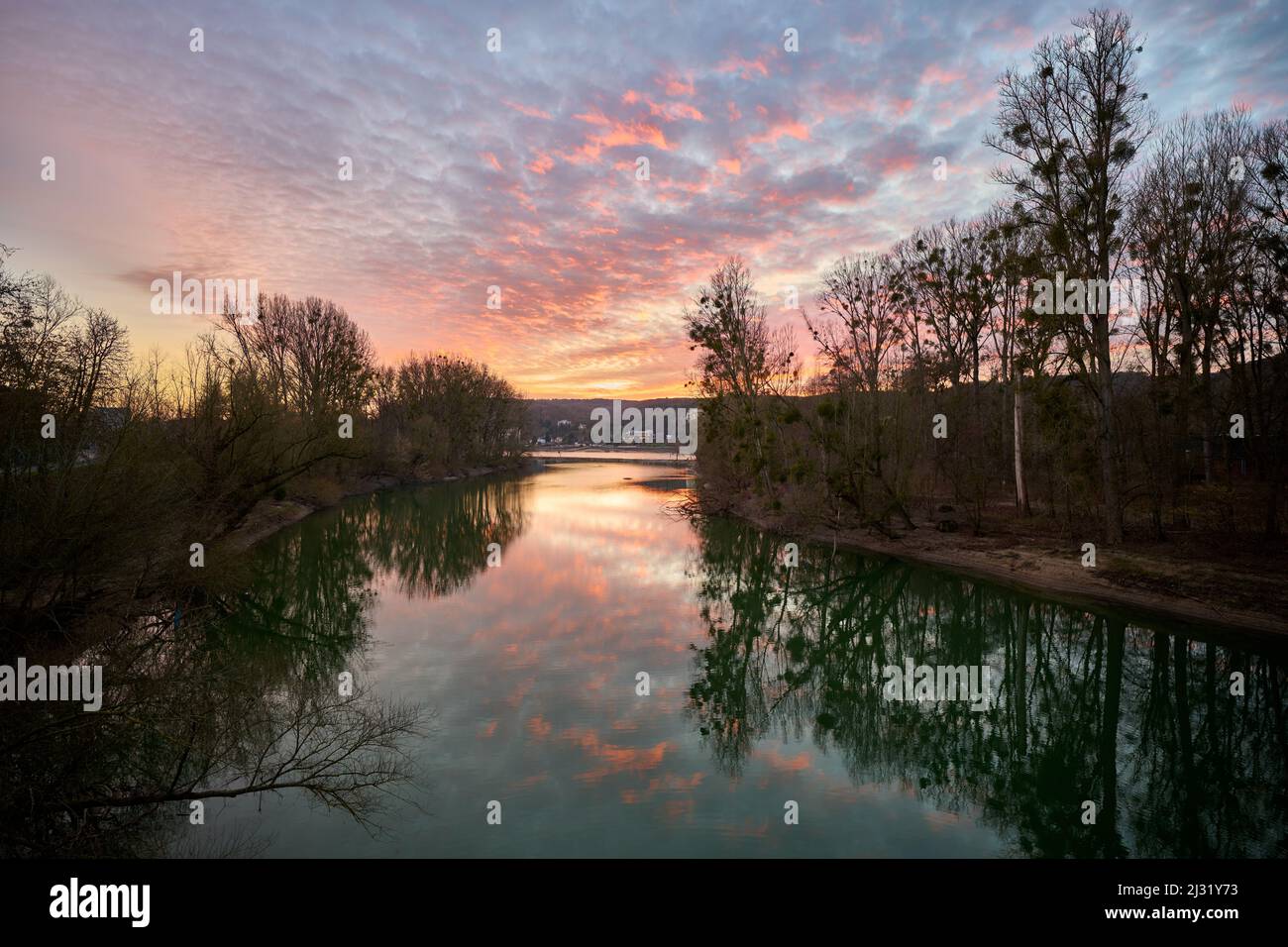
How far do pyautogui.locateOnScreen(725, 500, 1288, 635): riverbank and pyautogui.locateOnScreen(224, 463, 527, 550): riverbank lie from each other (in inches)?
951

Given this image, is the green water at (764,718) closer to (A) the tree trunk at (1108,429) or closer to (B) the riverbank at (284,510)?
(A) the tree trunk at (1108,429)

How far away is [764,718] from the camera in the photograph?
11.6 meters

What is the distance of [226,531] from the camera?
814 inches

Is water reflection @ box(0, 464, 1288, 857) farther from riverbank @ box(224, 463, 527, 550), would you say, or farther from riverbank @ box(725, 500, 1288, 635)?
riverbank @ box(224, 463, 527, 550)

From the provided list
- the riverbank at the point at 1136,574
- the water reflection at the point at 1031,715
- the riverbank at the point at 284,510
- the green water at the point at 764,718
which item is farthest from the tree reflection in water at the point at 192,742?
the riverbank at the point at 1136,574

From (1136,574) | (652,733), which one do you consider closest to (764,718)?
(652,733)

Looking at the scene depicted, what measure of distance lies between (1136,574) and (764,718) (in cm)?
1414

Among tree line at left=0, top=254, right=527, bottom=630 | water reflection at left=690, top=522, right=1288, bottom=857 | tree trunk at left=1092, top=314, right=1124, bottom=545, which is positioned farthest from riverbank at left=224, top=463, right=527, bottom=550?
tree trunk at left=1092, top=314, right=1124, bottom=545

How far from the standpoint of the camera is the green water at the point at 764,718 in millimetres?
7777

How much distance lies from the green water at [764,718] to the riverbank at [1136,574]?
3.87 ft

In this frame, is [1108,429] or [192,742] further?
[1108,429]

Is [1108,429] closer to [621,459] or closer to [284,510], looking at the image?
[284,510]
